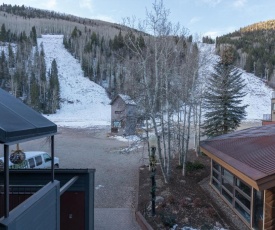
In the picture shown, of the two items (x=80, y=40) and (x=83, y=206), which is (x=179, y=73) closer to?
(x=83, y=206)

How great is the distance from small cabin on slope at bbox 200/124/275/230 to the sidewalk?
3.49 m

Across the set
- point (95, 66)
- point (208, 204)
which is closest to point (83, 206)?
point (208, 204)

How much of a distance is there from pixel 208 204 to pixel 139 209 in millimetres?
2479

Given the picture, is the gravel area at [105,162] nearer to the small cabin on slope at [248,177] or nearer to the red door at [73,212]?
the red door at [73,212]

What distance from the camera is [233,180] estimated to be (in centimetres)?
1030

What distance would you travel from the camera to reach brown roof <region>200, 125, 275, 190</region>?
7.46 metres

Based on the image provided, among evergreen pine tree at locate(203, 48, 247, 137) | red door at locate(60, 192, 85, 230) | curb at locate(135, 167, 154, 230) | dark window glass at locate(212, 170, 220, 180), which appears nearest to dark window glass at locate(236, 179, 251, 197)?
dark window glass at locate(212, 170, 220, 180)

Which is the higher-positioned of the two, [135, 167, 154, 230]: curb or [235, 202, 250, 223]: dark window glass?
[235, 202, 250, 223]: dark window glass

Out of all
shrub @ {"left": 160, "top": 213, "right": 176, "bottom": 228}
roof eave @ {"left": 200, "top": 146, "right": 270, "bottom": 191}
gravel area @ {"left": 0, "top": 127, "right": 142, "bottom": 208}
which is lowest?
gravel area @ {"left": 0, "top": 127, "right": 142, "bottom": 208}

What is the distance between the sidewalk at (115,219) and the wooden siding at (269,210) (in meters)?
3.80

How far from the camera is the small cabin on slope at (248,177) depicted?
7.84 m

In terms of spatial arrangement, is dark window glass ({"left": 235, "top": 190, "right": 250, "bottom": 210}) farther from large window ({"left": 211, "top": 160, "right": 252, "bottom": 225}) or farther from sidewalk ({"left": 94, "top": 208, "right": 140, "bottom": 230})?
sidewalk ({"left": 94, "top": 208, "right": 140, "bottom": 230})

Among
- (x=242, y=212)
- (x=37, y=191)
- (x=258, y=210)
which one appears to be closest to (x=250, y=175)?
(x=258, y=210)

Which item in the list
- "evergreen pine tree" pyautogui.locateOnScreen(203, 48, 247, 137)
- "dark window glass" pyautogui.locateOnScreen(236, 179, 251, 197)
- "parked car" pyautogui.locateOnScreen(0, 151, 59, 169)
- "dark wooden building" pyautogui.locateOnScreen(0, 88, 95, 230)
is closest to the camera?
"dark wooden building" pyautogui.locateOnScreen(0, 88, 95, 230)
